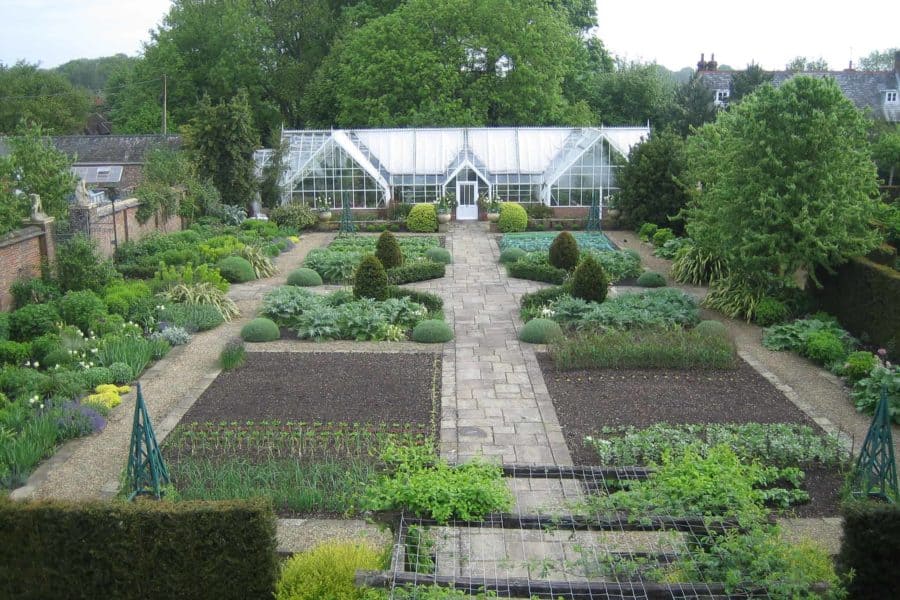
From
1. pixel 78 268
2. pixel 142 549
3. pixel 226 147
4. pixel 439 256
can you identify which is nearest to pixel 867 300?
pixel 439 256

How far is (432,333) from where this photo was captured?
45.0 feet

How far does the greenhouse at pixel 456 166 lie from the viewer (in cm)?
2711

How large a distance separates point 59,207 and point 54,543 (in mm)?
13423

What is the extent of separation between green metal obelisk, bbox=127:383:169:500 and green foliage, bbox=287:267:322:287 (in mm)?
10448

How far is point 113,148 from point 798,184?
29.5m

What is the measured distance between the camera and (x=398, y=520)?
230 inches

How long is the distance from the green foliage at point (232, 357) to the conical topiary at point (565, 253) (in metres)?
8.62

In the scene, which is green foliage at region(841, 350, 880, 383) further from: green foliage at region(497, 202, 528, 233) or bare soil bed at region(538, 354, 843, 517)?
green foliage at region(497, 202, 528, 233)

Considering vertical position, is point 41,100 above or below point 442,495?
above

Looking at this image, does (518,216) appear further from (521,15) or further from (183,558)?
(183,558)

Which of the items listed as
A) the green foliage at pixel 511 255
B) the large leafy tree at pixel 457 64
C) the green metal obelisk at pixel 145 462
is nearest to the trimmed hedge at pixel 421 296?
the green foliage at pixel 511 255

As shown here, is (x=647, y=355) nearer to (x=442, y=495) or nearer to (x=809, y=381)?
(x=809, y=381)

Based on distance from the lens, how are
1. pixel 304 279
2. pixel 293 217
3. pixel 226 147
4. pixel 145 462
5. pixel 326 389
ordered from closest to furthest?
pixel 145 462 < pixel 326 389 < pixel 304 279 < pixel 226 147 < pixel 293 217

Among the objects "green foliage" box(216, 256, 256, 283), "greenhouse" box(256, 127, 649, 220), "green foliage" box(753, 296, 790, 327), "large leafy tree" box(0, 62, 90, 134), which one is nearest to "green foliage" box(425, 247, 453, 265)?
"green foliage" box(216, 256, 256, 283)
